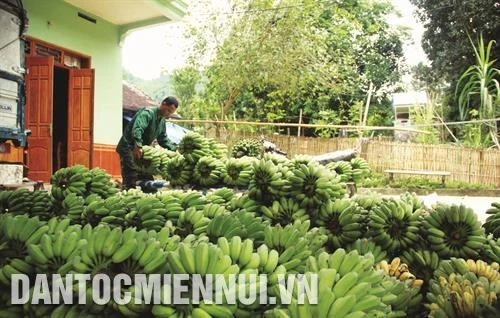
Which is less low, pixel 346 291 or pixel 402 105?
pixel 402 105

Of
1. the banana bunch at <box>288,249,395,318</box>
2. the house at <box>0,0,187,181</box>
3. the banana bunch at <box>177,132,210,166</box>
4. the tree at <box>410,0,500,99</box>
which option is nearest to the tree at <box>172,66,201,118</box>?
the tree at <box>410,0,500,99</box>

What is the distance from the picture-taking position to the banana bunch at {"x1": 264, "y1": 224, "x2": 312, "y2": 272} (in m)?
1.23

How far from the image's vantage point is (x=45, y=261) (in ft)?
3.71

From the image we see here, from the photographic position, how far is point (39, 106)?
812cm

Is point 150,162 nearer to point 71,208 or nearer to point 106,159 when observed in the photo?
point 71,208

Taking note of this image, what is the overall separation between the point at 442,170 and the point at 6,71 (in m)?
12.0

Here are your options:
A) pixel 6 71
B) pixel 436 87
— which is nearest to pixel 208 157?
pixel 6 71

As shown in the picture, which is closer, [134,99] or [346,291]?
[346,291]

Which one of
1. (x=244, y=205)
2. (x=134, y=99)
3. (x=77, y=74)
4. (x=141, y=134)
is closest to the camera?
(x=244, y=205)

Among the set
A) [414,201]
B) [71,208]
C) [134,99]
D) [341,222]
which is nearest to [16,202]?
[71,208]

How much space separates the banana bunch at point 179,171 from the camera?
3.46 m

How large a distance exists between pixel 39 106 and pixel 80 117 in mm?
963

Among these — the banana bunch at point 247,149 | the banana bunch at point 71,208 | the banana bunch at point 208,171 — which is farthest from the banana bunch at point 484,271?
the banana bunch at point 247,149

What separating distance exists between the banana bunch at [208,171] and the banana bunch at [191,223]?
1537mm
